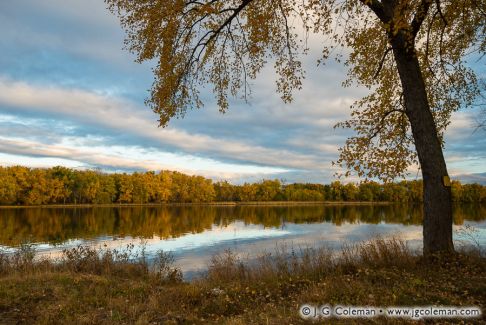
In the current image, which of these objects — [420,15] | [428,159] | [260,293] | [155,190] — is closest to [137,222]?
[260,293]

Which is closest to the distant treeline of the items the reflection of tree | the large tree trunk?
the reflection of tree

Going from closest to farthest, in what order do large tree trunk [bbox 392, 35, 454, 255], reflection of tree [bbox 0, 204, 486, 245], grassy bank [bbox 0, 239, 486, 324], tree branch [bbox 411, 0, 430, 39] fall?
grassy bank [bbox 0, 239, 486, 324], tree branch [bbox 411, 0, 430, 39], large tree trunk [bbox 392, 35, 454, 255], reflection of tree [bbox 0, 204, 486, 245]

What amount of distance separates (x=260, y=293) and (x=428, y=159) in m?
5.09

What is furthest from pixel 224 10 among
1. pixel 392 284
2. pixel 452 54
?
pixel 392 284

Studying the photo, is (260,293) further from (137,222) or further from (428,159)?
(137,222)

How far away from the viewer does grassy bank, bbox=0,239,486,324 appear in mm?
6500

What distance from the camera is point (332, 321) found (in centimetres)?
577

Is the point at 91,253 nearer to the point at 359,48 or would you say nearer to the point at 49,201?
the point at 359,48

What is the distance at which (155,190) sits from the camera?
408 ft

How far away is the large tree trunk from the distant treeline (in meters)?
86.6

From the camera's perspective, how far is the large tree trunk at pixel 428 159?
8773 mm

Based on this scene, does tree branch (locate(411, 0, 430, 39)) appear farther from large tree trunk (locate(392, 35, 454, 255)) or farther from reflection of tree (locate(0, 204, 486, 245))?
reflection of tree (locate(0, 204, 486, 245))

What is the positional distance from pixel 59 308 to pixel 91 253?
600cm

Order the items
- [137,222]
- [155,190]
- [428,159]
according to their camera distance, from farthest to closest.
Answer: [155,190] < [137,222] < [428,159]
